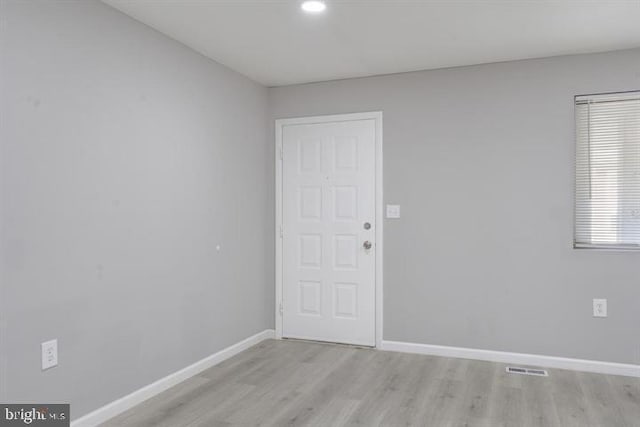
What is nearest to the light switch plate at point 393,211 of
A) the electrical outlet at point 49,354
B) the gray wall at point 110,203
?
the gray wall at point 110,203

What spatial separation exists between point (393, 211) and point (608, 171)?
5.56 ft

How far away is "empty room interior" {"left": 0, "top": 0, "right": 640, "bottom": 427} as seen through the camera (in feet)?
8.15

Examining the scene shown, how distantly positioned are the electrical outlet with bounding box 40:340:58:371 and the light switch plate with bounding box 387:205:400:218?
8.92 feet

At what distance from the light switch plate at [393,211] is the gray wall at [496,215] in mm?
52

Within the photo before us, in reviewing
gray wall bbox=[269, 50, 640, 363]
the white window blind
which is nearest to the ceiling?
gray wall bbox=[269, 50, 640, 363]

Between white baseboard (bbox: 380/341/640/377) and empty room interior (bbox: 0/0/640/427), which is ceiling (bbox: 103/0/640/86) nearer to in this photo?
empty room interior (bbox: 0/0/640/427)

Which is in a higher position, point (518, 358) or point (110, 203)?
point (110, 203)

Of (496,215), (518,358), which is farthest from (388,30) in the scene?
(518,358)

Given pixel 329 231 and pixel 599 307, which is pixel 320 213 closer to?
pixel 329 231

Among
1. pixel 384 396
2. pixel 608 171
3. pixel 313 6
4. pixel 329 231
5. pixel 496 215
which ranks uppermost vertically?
pixel 313 6

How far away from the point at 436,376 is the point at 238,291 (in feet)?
5.84

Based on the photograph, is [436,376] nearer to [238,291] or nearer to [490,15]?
[238,291]

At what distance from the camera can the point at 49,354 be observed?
2.40 meters

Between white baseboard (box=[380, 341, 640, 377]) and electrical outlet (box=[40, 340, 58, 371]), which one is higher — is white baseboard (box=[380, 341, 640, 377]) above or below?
below
